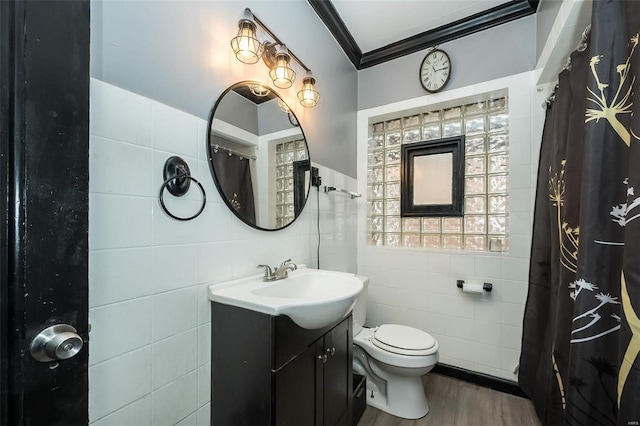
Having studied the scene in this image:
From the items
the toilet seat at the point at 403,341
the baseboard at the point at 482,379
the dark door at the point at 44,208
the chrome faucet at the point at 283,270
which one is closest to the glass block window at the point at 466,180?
the toilet seat at the point at 403,341

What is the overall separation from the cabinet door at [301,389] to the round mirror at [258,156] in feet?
2.04

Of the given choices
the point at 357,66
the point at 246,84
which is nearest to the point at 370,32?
the point at 357,66

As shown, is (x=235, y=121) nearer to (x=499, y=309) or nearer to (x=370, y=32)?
(x=370, y=32)

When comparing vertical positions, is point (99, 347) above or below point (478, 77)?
below

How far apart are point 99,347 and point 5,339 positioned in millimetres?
382

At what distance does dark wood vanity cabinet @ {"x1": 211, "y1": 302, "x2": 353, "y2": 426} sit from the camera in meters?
0.92

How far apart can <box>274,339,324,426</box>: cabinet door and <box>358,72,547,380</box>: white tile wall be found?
1196mm

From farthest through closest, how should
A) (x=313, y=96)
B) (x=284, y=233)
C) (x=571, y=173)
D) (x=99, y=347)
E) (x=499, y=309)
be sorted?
(x=499, y=309) → (x=313, y=96) → (x=284, y=233) → (x=571, y=173) → (x=99, y=347)

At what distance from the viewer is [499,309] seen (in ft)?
5.94

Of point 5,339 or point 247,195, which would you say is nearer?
point 5,339

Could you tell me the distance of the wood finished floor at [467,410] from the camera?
5.04 feet

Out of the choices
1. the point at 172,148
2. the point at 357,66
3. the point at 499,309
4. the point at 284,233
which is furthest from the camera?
the point at 357,66

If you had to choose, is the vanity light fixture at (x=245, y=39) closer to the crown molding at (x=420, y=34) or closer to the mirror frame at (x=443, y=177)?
the crown molding at (x=420, y=34)

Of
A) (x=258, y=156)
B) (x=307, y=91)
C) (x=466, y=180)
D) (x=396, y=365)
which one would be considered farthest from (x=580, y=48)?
(x=396, y=365)
